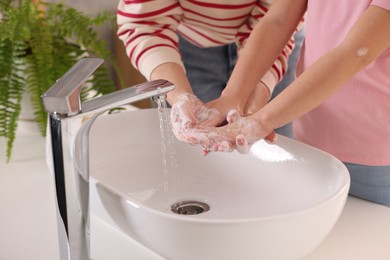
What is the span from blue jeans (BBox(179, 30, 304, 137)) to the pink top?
0.33 metres

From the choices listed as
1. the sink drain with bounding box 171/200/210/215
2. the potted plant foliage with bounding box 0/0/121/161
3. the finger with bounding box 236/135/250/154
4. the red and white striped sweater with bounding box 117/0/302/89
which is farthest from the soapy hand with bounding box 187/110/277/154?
the potted plant foliage with bounding box 0/0/121/161

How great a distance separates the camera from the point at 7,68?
3.88 ft

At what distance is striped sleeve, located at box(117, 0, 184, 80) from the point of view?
1.07m

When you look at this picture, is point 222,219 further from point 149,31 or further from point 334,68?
point 149,31

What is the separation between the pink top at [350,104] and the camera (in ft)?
3.01

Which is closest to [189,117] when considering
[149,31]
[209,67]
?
Answer: [149,31]

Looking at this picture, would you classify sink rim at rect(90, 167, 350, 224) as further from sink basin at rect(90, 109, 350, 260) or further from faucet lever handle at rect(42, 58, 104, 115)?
faucet lever handle at rect(42, 58, 104, 115)

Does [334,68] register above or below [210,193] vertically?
above

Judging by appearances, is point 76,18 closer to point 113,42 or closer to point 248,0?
point 248,0

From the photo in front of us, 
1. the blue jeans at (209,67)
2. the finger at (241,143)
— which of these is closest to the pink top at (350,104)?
the finger at (241,143)

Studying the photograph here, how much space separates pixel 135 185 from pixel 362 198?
354 mm

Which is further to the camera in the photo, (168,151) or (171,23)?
(171,23)

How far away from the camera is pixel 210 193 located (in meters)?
0.95

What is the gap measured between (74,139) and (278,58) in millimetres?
567
